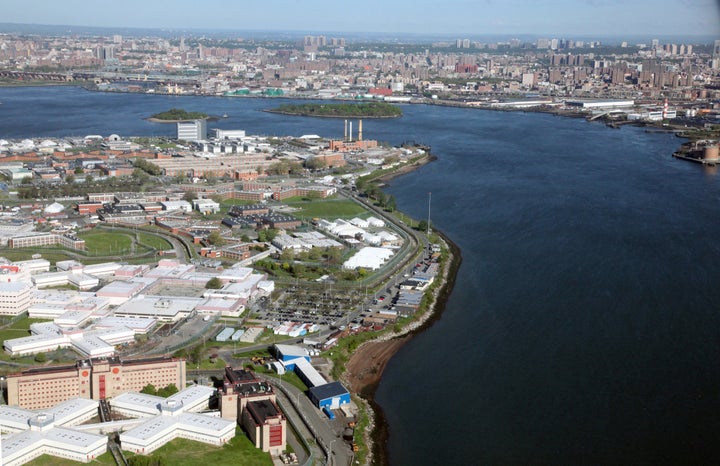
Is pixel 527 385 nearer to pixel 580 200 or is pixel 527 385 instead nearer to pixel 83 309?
pixel 83 309

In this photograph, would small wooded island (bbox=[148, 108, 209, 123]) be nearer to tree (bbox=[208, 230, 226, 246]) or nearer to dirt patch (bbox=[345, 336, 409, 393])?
tree (bbox=[208, 230, 226, 246])

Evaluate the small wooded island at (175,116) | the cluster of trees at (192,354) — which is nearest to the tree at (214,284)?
the cluster of trees at (192,354)

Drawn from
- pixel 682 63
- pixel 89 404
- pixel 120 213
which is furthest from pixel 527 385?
pixel 682 63

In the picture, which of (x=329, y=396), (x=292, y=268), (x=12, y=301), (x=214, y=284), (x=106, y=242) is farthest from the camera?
(x=106, y=242)

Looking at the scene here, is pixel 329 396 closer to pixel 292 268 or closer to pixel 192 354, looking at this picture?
pixel 192 354

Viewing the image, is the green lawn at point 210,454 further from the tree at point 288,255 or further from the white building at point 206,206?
the white building at point 206,206

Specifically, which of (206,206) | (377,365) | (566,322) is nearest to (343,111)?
(206,206)

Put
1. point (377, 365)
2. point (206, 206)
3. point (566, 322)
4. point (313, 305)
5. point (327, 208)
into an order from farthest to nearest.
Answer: point (327, 208) < point (206, 206) < point (313, 305) < point (566, 322) < point (377, 365)
